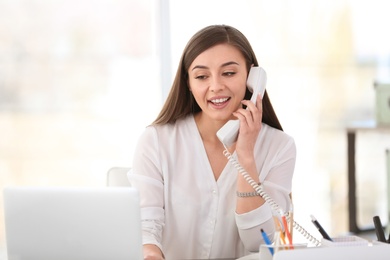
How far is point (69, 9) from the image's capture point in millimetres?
4113

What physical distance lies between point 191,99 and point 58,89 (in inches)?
70.8

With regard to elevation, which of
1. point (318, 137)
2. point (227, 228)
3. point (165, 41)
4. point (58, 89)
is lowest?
point (227, 228)

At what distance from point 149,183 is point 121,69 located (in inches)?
78.2

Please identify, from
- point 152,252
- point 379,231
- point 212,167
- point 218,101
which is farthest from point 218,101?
point 379,231

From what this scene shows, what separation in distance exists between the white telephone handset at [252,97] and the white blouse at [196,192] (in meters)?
0.12

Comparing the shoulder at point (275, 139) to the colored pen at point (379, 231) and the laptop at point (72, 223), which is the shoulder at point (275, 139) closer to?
the colored pen at point (379, 231)

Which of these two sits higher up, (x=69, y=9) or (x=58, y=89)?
(x=69, y=9)

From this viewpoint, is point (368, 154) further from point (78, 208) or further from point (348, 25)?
point (78, 208)

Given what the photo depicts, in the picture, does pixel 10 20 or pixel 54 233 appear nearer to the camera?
pixel 54 233

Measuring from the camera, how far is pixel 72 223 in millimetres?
1634

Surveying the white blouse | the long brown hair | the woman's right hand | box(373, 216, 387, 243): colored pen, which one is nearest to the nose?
the long brown hair

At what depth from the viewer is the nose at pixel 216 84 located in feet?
7.61

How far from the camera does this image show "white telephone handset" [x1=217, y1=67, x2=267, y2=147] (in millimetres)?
2324

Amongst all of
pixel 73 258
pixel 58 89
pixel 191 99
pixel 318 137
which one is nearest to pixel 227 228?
pixel 191 99
